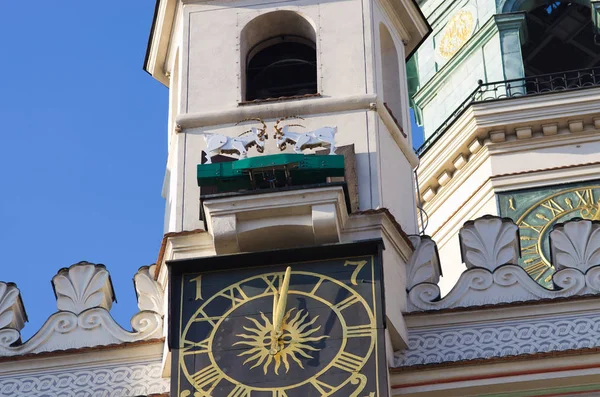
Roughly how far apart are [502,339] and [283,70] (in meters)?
3.28

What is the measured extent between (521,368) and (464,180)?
634 centimetres

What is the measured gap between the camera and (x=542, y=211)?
20.0 m

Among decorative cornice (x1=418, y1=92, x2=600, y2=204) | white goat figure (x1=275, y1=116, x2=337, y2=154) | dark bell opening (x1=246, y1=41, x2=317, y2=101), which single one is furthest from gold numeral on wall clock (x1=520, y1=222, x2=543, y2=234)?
white goat figure (x1=275, y1=116, x2=337, y2=154)

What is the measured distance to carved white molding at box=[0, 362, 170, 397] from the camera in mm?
15234

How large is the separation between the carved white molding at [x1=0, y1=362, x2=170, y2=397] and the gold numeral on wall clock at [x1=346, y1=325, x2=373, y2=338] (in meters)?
1.33

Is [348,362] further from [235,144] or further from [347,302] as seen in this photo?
[235,144]

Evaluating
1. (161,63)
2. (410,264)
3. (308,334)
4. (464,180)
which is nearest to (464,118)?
(464,180)

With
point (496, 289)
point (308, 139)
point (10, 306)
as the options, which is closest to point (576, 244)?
point (496, 289)

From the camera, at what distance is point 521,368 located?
14797 millimetres

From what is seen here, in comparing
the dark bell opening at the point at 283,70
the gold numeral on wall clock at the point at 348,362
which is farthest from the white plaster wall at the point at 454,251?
the gold numeral on wall clock at the point at 348,362

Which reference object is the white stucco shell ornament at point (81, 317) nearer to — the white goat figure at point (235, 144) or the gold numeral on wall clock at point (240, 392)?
the white goat figure at point (235, 144)

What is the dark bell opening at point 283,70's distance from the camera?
56.4 ft

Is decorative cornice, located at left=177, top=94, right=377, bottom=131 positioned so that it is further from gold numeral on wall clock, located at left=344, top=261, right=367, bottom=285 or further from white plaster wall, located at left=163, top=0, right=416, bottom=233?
gold numeral on wall clock, located at left=344, top=261, right=367, bottom=285

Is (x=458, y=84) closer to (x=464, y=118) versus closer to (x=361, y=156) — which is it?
(x=464, y=118)
